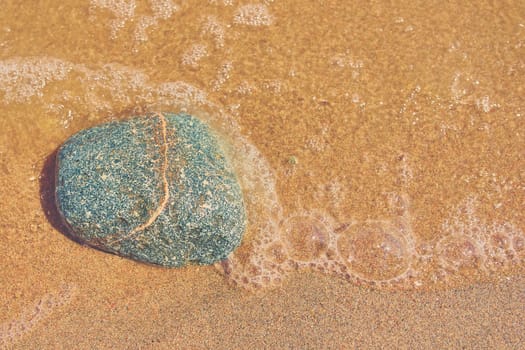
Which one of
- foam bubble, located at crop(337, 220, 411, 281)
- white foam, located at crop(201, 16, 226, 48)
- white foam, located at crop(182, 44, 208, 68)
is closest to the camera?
foam bubble, located at crop(337, 220, 411, 281)

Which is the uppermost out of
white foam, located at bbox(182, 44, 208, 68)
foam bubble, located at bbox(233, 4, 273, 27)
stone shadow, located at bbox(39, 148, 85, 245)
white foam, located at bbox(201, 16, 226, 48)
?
foam bubble, located at bbox(233, 4, 273, 27)

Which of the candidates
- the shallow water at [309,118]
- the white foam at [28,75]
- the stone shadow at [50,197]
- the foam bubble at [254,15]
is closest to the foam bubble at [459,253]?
the shallow water at [309,118]

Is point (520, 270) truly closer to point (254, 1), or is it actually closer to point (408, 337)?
point (408, 337)

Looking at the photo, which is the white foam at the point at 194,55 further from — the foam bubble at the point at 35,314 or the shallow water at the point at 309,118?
the foam bubble at the point at 35,314

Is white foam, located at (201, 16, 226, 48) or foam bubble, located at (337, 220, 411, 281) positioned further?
white foam, located at (201, 16, 226, 48)

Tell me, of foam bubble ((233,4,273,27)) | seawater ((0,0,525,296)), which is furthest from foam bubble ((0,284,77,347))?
foam bubble ((233,4,273,27))

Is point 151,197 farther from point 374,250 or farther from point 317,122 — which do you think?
point 374,250

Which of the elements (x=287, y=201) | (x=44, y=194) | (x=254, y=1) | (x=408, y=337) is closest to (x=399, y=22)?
(x=254, y=1)

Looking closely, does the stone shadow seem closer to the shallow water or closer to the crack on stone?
the shallow water
